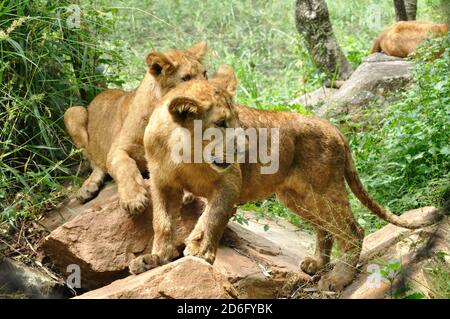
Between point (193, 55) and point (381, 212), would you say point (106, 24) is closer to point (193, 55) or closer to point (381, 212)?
point (193, 55)

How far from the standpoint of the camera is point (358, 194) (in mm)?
7383

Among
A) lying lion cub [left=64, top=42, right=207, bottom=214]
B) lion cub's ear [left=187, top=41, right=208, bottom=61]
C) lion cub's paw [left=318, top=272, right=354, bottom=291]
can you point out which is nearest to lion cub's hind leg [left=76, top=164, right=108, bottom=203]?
lying lion cub [left=64, top=42, right=207, bottom=214]

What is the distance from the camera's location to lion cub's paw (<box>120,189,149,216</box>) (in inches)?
284

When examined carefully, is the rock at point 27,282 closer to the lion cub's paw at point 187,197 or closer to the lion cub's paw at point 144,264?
the lion cub's paw at point 144,264

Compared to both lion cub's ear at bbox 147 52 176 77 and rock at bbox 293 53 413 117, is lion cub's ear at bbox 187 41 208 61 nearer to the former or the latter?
lion cub's ear at bbox 147 52 176 77

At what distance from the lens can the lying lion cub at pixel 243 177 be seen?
6.37 m

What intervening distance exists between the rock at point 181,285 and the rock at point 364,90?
17.3 feet

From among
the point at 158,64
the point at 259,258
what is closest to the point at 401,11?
the point at 158,64

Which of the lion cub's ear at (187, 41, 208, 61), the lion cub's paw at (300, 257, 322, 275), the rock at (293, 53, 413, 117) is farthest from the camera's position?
the rock at (293, 53, 413, 117)

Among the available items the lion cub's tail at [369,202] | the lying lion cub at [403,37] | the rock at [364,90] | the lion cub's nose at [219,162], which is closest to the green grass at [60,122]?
the lion cub's tail at [369,202]

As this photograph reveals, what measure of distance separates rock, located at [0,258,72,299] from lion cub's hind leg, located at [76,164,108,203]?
912 millimetres

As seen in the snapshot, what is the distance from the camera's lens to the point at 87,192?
8.25 meters

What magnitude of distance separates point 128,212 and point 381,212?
211cm
